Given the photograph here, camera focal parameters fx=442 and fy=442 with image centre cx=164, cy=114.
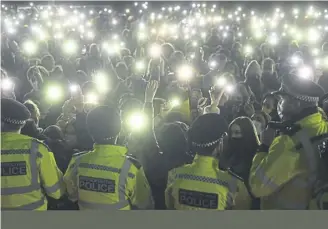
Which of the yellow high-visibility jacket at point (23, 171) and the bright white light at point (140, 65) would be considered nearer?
the yellow high-visibility jacket at point (23, 171)

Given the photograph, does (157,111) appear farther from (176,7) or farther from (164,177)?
(176,7)

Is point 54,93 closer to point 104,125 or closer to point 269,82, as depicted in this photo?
point 269,82

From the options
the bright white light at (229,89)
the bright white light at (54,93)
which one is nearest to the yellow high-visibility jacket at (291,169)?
the bright white light at (229,89)

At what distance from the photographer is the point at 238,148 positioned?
4.54 m

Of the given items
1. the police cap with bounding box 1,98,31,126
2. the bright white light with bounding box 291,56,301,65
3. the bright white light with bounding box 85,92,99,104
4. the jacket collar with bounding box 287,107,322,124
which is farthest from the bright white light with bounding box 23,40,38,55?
the jacket collar with bounding box 287,107,322,124

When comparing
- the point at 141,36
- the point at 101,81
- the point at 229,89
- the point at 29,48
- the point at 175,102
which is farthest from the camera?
the point at 141,36

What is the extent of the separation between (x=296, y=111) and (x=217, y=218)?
228cm

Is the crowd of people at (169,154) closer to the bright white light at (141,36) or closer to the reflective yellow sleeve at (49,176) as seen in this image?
the reflective yellow sleeve at (49,176)

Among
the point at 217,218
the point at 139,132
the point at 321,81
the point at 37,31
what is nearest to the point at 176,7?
the point at 37,31

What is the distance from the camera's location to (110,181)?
11.2ft

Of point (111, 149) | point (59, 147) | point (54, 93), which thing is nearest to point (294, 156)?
point (111, 149)

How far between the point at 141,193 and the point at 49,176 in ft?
2.63

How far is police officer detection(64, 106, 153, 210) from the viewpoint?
11.3 ft

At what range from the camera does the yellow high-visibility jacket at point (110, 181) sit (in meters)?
3.44
